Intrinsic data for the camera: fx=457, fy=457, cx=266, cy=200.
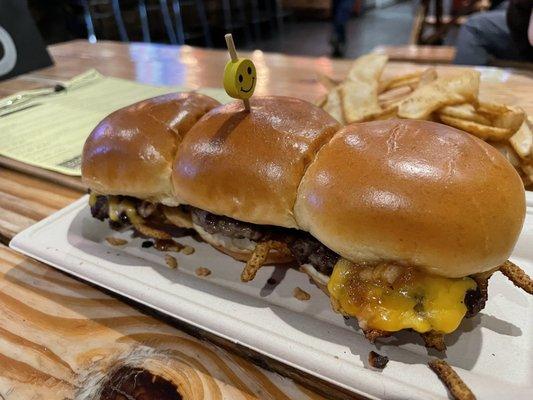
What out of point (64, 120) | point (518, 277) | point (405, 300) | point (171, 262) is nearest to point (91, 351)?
point (171, 262)

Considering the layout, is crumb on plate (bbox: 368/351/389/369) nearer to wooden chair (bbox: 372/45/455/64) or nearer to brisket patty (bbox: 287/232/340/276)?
brisket patty (bbox: 287/232/340/276)

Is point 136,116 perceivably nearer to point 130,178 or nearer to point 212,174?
point 130,178

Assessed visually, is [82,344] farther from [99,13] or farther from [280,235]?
[99,13]

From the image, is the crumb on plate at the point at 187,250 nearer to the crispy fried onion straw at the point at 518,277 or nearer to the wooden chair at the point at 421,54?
the crispy fried onion straw at the point at 518,277

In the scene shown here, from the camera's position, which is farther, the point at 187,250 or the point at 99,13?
the point at 99,13

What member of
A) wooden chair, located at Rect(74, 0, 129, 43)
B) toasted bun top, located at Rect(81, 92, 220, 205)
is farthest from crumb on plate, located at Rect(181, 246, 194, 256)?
wooden chair, located at Rect(74, 0, 129, 43)

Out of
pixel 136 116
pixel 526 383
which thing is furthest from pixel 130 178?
pixel 526 383

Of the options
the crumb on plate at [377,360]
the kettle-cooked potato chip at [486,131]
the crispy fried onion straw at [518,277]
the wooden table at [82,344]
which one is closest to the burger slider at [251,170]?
the wooden table at [82,344]
